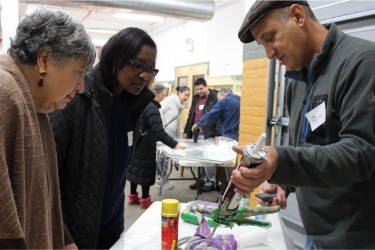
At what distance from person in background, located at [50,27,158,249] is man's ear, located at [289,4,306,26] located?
61 cm

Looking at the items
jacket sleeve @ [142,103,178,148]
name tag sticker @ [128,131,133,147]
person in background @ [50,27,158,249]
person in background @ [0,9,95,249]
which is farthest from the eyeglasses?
jacket sleeve @ [142,103,178,148]

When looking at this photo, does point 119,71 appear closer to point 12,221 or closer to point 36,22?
point 36,22

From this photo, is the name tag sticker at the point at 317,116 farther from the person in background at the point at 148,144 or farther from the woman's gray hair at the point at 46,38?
the person in background at the point at 148,144

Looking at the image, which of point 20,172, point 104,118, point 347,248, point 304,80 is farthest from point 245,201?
point 20,172

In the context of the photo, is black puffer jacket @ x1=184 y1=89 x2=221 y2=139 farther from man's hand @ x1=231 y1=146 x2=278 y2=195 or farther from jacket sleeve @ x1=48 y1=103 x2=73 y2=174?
man's hand @ x1=231 y1=146 x2=278 y2=195

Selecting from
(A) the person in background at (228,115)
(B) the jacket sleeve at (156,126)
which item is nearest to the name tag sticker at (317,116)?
(B) the jacket sleeve at (156,126)

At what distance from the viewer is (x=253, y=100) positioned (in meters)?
2.81

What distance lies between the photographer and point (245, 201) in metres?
1.25

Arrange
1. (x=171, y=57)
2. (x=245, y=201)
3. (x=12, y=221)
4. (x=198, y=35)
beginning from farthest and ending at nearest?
1. (x=171, y=57)
2. (x=198, y=35)
3. (x=245, y=201)
4. (x=12, y=221)

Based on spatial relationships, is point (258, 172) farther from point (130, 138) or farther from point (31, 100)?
point (130, 138)

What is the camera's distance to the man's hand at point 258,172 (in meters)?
0.68

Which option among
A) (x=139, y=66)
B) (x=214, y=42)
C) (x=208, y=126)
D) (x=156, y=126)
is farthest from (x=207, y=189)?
(x=139, y=66)

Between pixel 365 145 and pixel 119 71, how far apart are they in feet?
3.09

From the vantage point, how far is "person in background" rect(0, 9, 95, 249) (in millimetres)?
659
